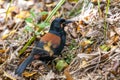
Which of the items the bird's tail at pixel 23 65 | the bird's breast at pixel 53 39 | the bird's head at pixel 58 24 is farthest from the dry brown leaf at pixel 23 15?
the bird's tail at pixel 23 65

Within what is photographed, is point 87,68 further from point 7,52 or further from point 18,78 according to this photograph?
point 7,52

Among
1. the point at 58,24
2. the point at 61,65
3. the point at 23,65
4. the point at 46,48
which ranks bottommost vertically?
the point at 61,65

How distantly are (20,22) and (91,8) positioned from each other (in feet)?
3.97

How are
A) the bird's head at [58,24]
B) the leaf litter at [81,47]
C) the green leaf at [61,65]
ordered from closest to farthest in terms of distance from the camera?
the leaf litter at [81,47] → the green leaf at [61,65] → the bird's head at [58,24]

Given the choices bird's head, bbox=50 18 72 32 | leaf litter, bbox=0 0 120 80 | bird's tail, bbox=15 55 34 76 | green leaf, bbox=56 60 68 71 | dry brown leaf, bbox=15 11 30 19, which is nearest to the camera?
leaf litter, bbox=0 0 120 80

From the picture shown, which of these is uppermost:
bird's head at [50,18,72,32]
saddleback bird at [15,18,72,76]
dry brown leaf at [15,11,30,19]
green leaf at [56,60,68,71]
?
bird's head at [50,18,72,32]

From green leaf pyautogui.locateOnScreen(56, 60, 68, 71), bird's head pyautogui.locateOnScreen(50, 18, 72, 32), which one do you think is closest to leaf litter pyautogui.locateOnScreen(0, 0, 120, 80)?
green leaf pyautogui.locateOnScreen(56, 60, 68, 71)

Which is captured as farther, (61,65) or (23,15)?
(23,15)

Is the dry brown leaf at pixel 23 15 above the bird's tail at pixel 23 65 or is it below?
above

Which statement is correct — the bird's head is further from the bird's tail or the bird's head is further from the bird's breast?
the bird's tail

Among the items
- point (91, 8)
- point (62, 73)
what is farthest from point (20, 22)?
point (62, 73)

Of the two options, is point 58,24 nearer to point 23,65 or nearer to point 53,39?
point 53,39

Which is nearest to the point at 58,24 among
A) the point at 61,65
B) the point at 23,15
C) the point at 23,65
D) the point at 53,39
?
the point at 53,39

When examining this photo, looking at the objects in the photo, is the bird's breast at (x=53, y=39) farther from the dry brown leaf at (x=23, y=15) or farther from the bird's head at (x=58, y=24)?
the dry brown leaf at (x=23, y=15)
